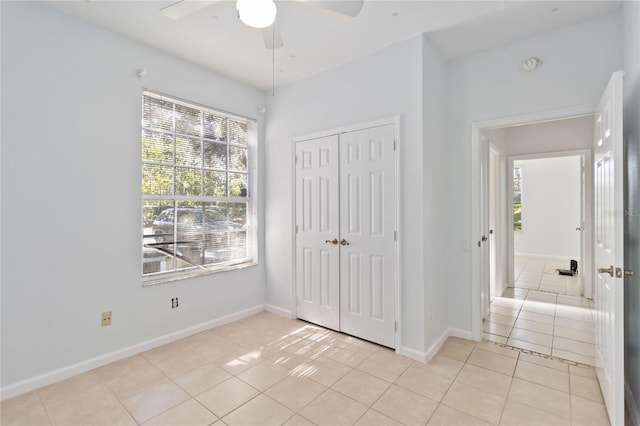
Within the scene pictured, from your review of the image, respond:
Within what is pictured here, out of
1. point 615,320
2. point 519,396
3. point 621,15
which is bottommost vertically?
point 519,396

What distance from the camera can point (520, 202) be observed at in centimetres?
799

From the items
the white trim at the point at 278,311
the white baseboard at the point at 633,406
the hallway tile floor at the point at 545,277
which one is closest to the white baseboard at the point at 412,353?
the white baseboard at the point at 633,406

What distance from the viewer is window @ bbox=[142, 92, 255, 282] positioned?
308cm

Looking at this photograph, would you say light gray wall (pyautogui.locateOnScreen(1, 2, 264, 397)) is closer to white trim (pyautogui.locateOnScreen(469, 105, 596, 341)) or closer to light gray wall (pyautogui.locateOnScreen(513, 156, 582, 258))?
white trim (pyautogui.locateOnScreen(469, 105, 596, 341))

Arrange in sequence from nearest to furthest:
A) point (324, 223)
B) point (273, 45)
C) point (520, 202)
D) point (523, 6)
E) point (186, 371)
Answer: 1. point (273, 45)
2. point (523, 6)
3. point (186, 371)
4. point (324, 223)
5. point (520, 202)

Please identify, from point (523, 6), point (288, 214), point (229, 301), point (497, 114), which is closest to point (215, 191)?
point (288, 214)

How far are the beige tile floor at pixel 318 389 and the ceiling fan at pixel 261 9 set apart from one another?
2352 mm

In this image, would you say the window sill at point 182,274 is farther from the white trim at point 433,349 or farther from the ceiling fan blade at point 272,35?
the ceiling fan blade at point 272,35

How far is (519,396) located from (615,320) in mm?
870

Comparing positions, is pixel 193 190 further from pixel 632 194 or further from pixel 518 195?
pixel 518 195

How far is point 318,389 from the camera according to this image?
2309 millimetres

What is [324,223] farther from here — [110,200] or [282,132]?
[110,200]

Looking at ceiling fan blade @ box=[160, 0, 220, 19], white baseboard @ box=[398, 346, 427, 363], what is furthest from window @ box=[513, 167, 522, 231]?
ceiling fan blade @ box=[160, 0, 220, 19]

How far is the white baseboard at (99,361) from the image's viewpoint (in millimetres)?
2238
